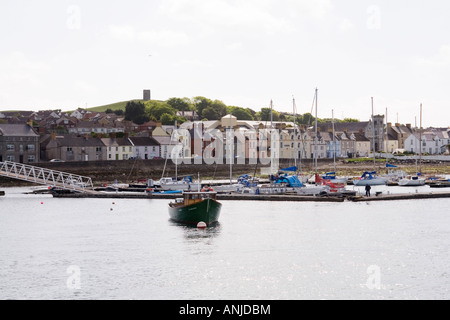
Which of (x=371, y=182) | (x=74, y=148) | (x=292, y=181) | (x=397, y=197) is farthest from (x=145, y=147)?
(x=397, y=197)

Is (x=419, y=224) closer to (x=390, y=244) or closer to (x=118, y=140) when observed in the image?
(x=390, y=244)

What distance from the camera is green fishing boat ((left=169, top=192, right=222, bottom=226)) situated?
5475 centimetres

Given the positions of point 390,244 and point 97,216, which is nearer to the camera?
point 390,244

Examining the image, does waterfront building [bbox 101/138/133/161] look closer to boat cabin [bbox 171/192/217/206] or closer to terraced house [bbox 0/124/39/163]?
terraced house [bbox 0/124/39/163]

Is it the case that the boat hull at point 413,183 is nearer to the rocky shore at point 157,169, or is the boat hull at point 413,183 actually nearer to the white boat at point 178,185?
the rocky shore at point 157,169

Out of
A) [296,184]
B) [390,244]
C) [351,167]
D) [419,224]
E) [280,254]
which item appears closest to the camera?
[280,254]

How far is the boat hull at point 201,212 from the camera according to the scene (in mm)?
54688

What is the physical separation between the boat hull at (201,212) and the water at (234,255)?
1.22m

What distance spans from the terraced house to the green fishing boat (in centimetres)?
6444

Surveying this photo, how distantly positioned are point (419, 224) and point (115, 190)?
4677 cm

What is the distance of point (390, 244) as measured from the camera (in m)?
46.0

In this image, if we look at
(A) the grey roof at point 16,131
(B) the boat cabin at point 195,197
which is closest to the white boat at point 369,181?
(B) the boat cabin at point 195,197

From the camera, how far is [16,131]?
115250 mm
